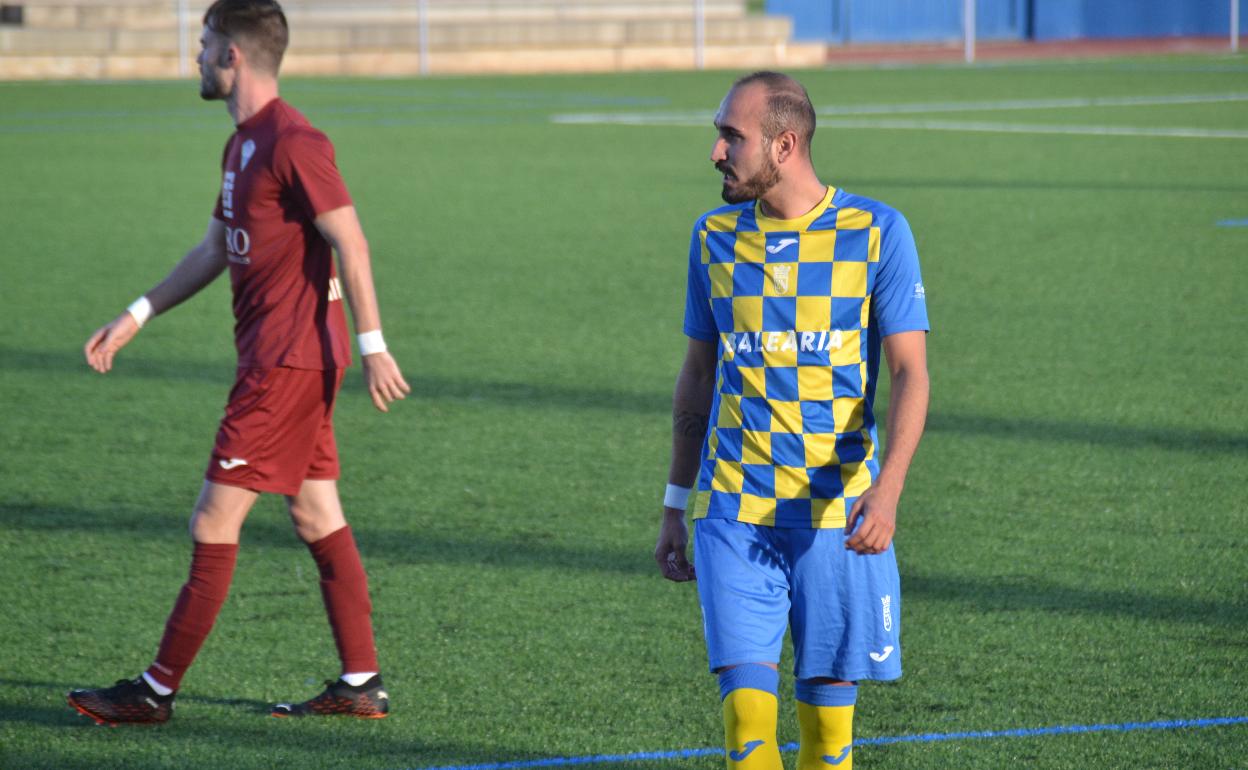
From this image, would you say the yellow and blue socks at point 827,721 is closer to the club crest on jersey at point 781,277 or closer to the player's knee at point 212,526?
the club crest on jersey at point 781,277

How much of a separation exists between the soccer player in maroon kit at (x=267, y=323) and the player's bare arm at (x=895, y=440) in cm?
135

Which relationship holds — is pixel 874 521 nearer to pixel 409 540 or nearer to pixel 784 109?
pixel 784 109

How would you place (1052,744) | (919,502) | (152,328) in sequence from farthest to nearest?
(152,328) → (919,502) → (1052,744)

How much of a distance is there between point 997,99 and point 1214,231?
583 inches

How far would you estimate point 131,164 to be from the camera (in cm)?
1922

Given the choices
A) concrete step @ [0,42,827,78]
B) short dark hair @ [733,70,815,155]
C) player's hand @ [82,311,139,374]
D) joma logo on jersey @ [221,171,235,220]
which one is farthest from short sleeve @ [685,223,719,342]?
concrete step @ [0,42,827,78]

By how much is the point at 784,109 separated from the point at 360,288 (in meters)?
1.32

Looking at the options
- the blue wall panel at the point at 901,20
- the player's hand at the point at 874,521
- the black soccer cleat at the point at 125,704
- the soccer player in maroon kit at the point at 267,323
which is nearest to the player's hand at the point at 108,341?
the soccer player in maroon kit at the point at 267,323

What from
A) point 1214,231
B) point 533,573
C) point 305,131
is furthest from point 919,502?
point 1214,231

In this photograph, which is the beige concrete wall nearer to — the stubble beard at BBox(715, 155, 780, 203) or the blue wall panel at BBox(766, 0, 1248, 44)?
the blue wall panel at BBox(766, 0, 1248, 44)

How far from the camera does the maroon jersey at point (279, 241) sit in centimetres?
437

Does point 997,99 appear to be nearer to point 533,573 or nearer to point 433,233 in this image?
point 433,233

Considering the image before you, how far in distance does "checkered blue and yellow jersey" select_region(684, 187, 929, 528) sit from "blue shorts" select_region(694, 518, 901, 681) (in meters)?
0.04

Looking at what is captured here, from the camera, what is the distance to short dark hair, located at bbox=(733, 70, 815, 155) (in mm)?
3424
